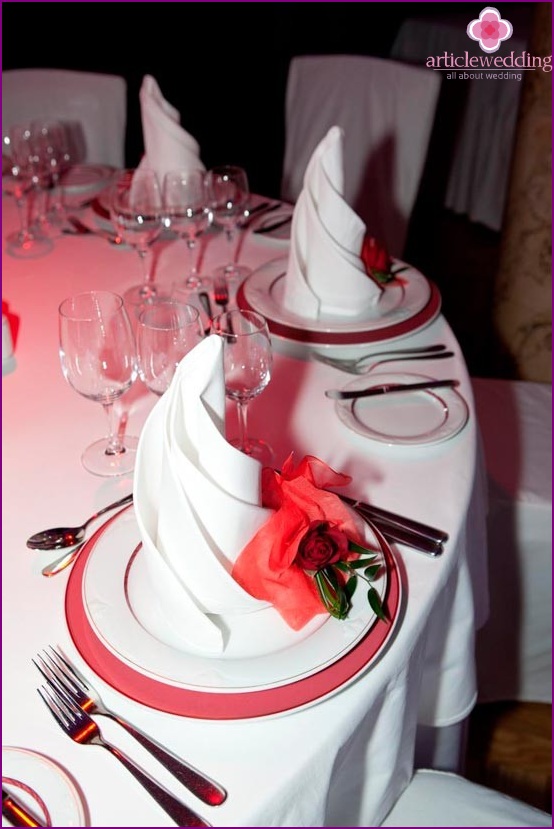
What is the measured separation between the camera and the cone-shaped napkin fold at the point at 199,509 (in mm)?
825

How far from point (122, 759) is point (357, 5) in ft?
20.3

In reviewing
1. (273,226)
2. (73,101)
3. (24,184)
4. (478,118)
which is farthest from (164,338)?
(478,118)

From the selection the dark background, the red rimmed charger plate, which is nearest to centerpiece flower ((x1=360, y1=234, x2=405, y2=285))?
the red rimmed charger plate

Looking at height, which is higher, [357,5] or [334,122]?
[357,5]

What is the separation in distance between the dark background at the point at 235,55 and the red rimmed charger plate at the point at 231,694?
12.9ft

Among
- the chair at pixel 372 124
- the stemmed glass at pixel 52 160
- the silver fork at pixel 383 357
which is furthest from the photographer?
the chair at pixel 372 124

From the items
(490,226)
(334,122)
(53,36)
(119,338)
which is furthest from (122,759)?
(53,36)

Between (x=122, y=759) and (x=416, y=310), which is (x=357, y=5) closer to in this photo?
(x=416, y=310)

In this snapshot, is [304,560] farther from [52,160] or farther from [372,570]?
[52,160]

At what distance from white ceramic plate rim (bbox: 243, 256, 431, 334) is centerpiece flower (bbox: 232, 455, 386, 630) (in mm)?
636

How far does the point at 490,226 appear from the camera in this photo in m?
4.81

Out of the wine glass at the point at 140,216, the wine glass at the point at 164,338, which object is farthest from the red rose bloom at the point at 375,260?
the wine glass at the point at 164,338

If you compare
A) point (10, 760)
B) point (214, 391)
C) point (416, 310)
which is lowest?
point (10, 760)

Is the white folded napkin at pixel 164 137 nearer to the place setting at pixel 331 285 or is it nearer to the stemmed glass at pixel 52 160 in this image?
the stemmed glass at pixel 52 160
